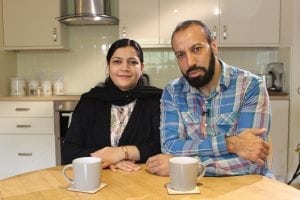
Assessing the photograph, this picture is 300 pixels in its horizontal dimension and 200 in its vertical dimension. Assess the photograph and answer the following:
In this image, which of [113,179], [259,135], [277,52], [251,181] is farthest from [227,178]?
[277,52]

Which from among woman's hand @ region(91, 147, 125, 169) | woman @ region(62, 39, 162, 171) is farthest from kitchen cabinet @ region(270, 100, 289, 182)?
woman's hand @ region(91, 147, 125, 169)

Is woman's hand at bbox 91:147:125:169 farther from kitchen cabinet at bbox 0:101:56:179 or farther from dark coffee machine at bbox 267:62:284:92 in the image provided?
dark coffee machine at bbox 267:62:284:92

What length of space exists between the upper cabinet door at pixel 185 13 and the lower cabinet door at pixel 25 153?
55.9 inches

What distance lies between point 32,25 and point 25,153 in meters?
1.19

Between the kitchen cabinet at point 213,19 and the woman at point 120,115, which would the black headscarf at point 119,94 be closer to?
the woman at point 120,115

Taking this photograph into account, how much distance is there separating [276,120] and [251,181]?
2.35 m

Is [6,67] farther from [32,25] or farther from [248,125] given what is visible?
[248,125]

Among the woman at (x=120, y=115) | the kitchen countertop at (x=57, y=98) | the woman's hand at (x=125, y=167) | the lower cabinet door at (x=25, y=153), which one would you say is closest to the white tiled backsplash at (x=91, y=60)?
the kitchen countertop at (x=57, y=98)

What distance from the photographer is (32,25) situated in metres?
3.54

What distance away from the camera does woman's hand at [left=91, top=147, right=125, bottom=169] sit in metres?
1.30

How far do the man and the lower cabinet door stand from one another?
7.06 ft

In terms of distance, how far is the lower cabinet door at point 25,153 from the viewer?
3373 mm

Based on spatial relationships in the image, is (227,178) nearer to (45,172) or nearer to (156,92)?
(45,172)

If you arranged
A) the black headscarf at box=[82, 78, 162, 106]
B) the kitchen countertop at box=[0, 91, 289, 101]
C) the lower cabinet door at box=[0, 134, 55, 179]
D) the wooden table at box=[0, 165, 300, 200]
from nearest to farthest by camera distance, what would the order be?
1. the wooden table at box=[0, 165, 300, 200]
2. the black headscarf at box=[82, 78, 162, 106]
3. the kitchen countertop at box=[0, 91, 289, 101]
4. the lower cabinet door at box=[0, 134, 55, 179]
